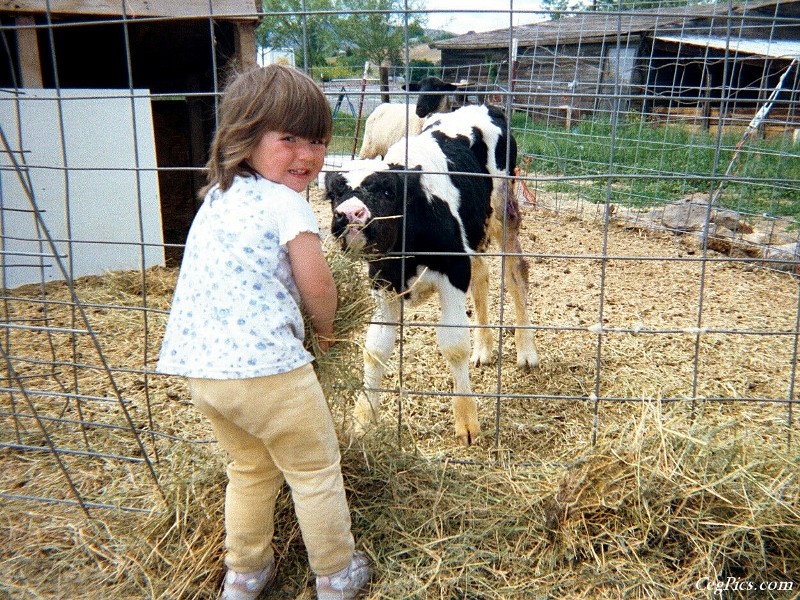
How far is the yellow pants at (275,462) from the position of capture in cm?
255

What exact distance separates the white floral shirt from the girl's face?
0.06 metres

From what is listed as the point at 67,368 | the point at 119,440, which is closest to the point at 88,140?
the point at 67,368

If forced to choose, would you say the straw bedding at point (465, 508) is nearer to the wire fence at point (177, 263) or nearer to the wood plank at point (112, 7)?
the wire fence at point (177, 263)

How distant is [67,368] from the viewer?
16.8 feet

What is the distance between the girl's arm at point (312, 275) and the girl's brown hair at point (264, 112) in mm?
367

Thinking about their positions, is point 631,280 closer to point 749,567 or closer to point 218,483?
point 749,567

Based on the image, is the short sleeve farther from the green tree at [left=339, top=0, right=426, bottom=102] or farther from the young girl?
the green tree at [left=339, top=0, right=426, bottom=102]

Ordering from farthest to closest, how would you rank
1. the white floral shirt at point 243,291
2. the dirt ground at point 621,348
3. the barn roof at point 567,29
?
the barn roof at point 567,29 → the dirt ground at point 621,348 → the white floral shirt at point 243,291

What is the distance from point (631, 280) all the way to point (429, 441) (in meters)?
4.22

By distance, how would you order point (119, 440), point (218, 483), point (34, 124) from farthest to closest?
1. point (34, 124)
2. point (119, 440)
3. point (218, 483)

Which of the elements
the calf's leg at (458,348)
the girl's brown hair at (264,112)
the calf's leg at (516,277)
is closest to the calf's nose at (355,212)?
the girl's brown hair at (264,112)

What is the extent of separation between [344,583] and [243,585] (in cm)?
43

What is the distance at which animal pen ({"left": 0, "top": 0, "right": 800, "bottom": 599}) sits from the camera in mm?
2996

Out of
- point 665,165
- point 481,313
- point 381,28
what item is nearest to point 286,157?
point 481,313
